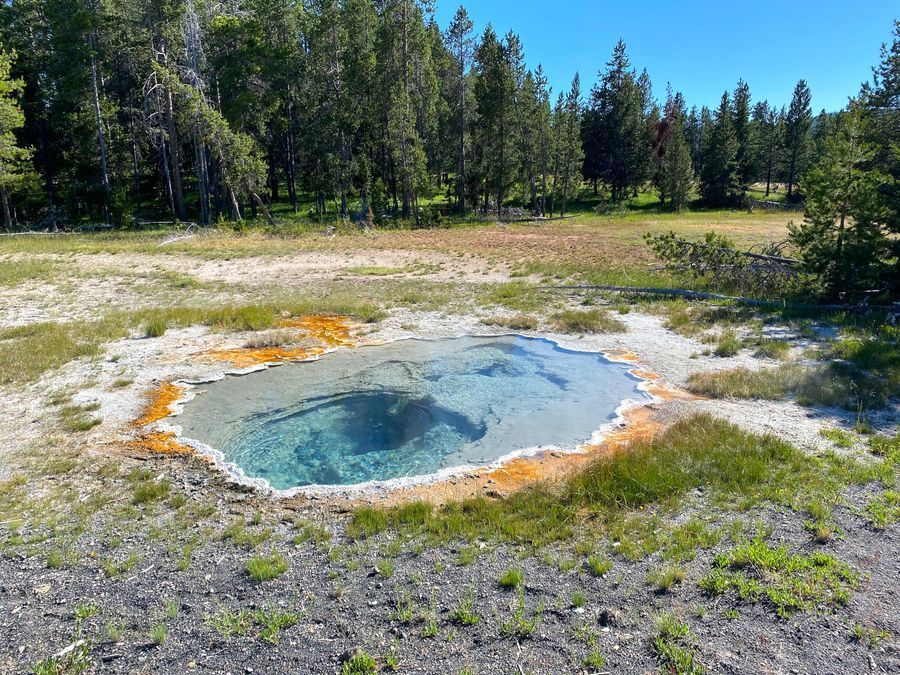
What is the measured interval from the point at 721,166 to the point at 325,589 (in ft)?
218

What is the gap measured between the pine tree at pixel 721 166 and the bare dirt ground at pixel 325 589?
59.8 m

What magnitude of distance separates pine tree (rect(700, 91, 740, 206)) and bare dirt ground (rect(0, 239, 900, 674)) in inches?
2353

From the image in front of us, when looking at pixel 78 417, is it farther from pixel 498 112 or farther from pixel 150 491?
pixel 498 112

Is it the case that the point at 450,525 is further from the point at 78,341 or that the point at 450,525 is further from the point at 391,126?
the point at 391,126

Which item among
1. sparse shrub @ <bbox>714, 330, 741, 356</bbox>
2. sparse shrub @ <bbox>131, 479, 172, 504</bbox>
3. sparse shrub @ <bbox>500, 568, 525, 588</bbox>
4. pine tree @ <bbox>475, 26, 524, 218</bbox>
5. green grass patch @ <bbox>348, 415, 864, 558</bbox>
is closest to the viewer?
sparse shrub @ <bbox>500, 568, 525, 588</bbox>

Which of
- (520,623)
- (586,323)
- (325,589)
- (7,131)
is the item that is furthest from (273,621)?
(7,131)

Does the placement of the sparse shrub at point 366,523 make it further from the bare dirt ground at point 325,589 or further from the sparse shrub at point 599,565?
the sparse shrub at point 599,565

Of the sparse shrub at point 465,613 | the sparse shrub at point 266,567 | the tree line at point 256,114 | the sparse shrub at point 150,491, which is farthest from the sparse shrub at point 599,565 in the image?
the tree line at point 256,114

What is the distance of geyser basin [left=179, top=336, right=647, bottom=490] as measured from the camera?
27.4 feet

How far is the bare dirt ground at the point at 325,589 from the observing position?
4.36 metres

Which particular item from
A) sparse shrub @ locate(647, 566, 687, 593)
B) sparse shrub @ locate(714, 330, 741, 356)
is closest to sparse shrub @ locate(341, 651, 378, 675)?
sparse shrub @ locate(647, 566, 687, 593)

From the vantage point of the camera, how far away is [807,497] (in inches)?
251

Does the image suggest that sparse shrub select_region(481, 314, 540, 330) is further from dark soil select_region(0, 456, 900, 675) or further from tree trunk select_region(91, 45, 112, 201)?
tree trunk select_region(91, 45, 112, 201)

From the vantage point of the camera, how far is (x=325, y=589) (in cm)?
520
